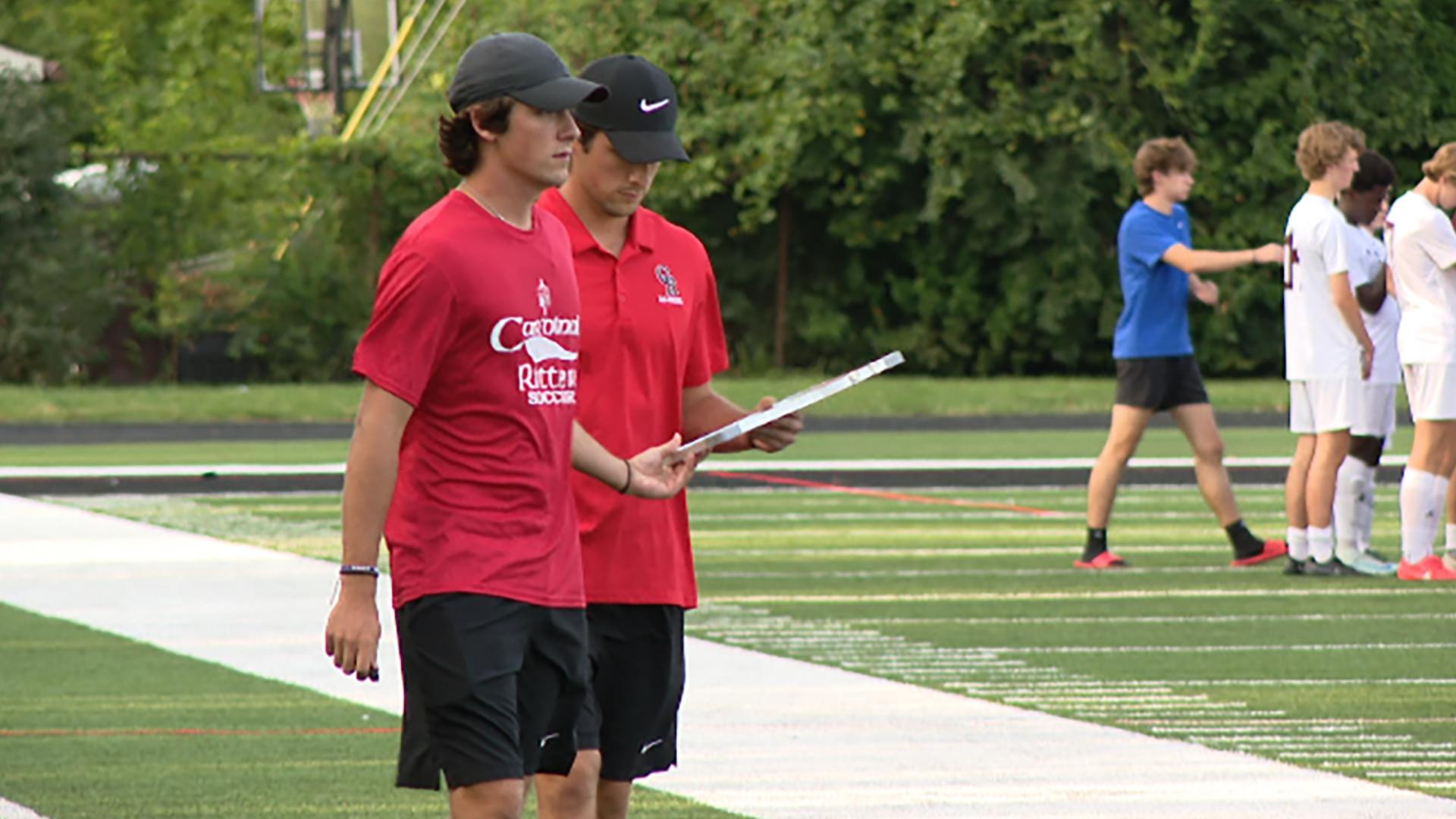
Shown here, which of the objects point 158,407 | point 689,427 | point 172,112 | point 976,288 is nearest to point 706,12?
point 976,288

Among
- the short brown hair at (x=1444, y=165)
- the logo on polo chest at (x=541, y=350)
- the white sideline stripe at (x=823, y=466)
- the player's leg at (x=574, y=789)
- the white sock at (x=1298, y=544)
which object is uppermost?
the short brown hair at (x=1444, y=165)

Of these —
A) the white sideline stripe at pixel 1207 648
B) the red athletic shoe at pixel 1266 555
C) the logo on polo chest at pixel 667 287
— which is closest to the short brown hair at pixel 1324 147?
the red athletic shoe at pixel 1266 555

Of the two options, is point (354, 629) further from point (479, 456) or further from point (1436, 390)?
point (1436, 390)

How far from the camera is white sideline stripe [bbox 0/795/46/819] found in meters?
7.41

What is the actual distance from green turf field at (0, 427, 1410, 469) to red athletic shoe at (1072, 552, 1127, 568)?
323 inches

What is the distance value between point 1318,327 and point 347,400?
18.0 metres

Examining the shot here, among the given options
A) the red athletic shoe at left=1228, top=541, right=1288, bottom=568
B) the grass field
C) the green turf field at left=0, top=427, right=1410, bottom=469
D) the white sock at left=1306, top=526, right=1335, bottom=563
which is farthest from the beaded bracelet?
the grass field

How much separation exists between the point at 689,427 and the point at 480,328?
1.15m

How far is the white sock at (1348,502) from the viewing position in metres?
13.2

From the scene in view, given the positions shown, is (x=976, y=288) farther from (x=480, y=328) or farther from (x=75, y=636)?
(x=480, y=328)

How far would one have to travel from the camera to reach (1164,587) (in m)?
13.1

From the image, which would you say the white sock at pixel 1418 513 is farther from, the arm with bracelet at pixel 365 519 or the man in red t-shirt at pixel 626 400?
the arm with bracelet at pixel 365 519

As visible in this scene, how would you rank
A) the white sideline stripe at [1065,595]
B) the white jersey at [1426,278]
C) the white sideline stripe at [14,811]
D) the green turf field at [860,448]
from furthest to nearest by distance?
1. the green turf field at [860,448]
2. the white sideline stripe at [1065,595]
3. the white jersey at [1426,278]
4. the white sideline stripe at [14,811]

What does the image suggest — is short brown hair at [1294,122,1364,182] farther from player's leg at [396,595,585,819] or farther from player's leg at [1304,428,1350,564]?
player's leg at [396,595,585,819]
